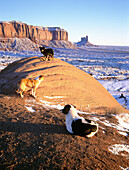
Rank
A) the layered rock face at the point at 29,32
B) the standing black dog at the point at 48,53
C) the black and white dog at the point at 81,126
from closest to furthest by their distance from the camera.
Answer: the black and white dog at the point at 81,126, the standing black dog at the point at 48,53, the layered rock face at the point at 29,32

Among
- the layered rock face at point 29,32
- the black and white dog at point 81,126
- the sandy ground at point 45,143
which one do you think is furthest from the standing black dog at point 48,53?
the layered rock face at point 29,32

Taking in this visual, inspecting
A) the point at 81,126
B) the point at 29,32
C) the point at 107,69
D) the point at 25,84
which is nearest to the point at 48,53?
the point at 25,84

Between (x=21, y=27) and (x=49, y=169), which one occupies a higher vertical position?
(x=21, y=27)

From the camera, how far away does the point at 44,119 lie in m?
4.27

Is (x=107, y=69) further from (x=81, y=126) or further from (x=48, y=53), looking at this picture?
(x=81, y=126)

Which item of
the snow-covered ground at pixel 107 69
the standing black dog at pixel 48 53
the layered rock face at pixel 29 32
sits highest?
the layered rock face at pixel 29 32

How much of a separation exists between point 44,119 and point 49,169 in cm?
207

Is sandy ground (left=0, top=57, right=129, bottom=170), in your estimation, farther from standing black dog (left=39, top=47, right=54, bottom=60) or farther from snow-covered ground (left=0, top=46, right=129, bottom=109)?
snow-covered ground (left=0, top=46, right=129, bottom=109)

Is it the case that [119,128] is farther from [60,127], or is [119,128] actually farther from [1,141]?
[1,141]

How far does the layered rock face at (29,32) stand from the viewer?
361 feet

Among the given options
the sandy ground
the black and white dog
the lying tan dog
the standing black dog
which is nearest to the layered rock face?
the standing black dog

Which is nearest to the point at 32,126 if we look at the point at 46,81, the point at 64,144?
the point at 64,144

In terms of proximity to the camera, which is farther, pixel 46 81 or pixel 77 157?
pixel 46 81

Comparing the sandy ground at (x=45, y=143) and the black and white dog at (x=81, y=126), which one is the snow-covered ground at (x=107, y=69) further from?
the black and white dog at (x=81, y=126)
